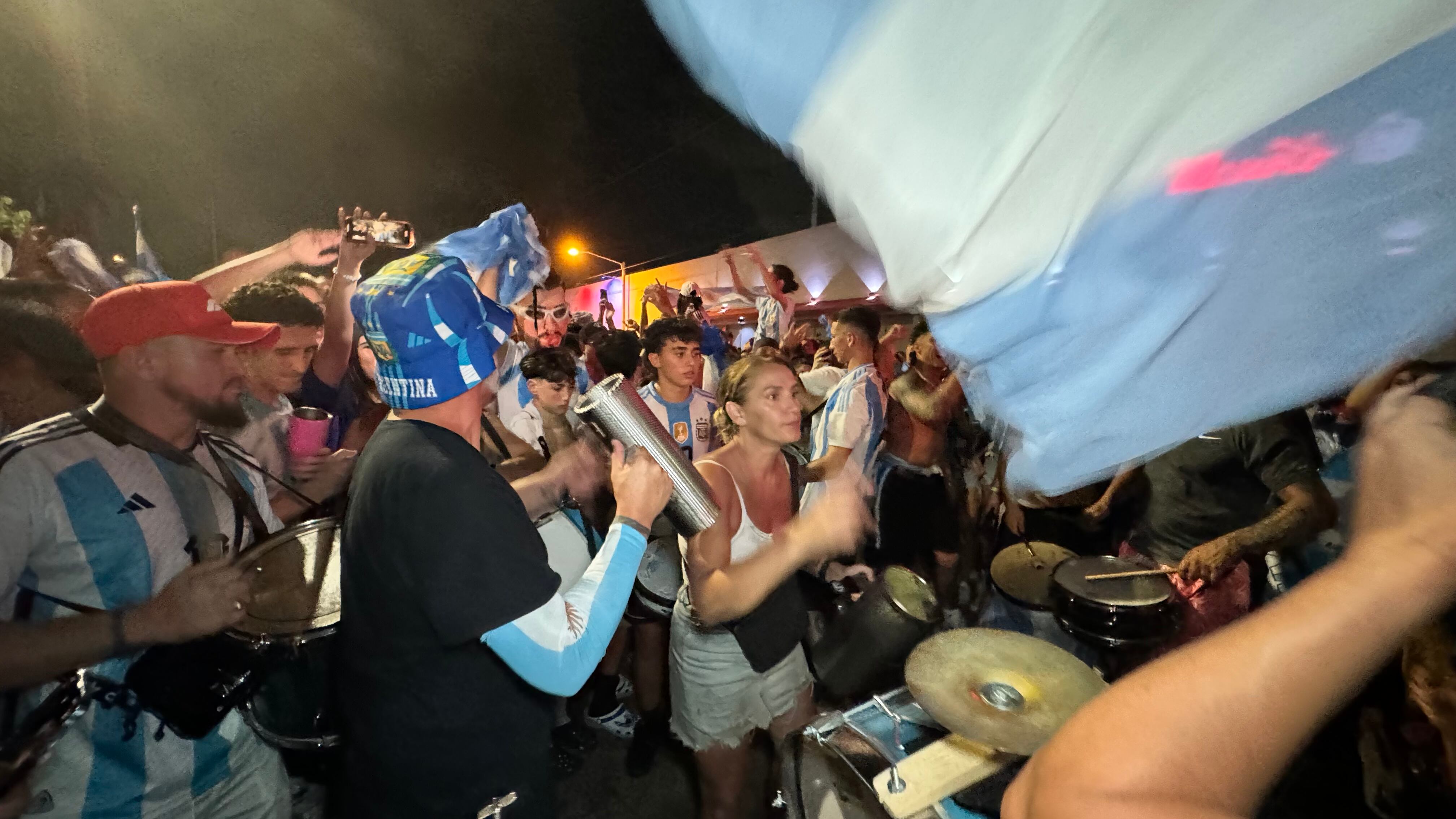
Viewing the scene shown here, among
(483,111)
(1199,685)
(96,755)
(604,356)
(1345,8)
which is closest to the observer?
(1345,8)

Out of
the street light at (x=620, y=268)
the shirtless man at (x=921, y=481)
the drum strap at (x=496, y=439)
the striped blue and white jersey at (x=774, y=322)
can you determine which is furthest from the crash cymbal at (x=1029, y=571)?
the street light at (x=620, y=268)

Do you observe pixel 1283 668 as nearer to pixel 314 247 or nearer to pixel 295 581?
pixel 295 581

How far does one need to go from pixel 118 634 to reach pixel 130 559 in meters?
0.24

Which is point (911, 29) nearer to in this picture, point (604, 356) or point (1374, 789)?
point (604, 356)

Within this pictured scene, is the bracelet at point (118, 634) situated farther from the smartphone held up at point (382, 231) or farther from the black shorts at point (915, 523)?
the black shorts at point (915, 523)

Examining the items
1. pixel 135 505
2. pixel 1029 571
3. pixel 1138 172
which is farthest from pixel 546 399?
pixel 1138 172

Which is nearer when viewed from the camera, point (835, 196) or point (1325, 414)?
point (835, 196)

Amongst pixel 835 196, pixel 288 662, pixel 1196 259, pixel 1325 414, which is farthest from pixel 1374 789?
pixel 288 662

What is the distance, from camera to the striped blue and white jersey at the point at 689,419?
158 inches

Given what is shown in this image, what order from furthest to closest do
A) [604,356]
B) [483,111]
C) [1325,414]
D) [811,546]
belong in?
[483,111], [604,356], [1325,414], [811,546]

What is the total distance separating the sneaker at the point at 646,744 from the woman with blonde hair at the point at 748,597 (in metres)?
0.94

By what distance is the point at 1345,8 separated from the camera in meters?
0.52

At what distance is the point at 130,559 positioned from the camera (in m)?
1.78

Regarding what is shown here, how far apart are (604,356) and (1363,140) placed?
13.6 feet
